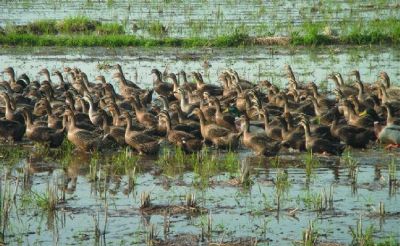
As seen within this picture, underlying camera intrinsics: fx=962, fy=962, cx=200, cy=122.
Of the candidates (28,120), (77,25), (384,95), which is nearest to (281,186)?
(28,120)

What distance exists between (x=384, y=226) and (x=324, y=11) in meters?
24.9

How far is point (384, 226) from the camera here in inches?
446

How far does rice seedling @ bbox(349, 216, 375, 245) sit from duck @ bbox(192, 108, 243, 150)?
18.2 ft

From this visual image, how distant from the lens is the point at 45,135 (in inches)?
649

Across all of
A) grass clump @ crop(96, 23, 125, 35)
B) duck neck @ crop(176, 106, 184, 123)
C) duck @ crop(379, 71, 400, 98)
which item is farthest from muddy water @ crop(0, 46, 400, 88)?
duck neck @ crop(176, 106, 184, 123)

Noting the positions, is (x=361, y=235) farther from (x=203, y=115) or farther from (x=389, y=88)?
(x=389, y=88)

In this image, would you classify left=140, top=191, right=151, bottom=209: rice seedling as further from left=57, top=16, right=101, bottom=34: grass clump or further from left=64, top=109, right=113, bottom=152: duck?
left=57, top=16, right=101, bottom=34: grass clump

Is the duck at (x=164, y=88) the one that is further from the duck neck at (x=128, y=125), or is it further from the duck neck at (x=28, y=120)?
the duck neck at (x=28, y=120)

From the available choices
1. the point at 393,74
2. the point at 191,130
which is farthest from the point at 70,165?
the point at 393,74

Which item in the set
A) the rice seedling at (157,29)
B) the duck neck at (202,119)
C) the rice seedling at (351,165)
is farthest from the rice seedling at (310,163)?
the rice seedling at (157,29)

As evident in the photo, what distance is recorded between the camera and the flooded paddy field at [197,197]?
11055 millimetres

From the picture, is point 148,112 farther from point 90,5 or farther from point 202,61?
point 90,5

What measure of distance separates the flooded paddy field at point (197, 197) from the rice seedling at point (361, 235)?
2cm

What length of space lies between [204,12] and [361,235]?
25769 millimetres
